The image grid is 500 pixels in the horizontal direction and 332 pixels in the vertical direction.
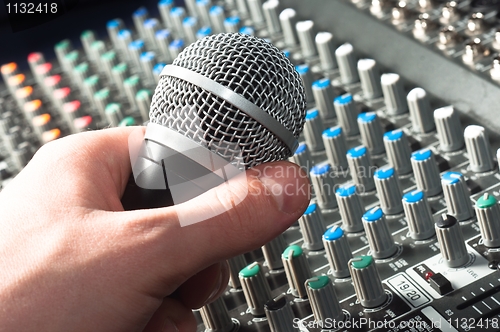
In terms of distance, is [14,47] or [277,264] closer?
[277,264]

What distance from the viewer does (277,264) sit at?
1.35 m

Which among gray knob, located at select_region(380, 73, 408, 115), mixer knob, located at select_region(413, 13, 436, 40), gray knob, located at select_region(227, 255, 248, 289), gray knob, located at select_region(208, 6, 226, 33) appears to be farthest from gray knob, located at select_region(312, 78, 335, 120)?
gray knob, located at select_region(208, 6, 226, 33)

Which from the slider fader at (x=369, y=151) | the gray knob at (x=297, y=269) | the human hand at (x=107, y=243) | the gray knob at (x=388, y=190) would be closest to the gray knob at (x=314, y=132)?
the slider fader at (x=369, y=151)

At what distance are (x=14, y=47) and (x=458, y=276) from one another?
1918 millimetres

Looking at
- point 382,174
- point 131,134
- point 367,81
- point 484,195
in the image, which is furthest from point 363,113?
point 131,134

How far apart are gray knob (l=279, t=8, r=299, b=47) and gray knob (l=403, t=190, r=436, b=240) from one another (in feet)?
2.56

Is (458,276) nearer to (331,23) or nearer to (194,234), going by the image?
(194,234)

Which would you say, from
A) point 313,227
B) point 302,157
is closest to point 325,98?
point 302,157

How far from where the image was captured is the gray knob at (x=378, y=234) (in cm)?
127

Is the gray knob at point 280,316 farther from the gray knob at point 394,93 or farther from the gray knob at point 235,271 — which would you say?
the gray knob at point 394,93

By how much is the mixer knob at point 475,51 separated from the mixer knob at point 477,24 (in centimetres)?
6

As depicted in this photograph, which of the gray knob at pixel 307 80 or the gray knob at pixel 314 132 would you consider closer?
the gray knob at pixel 314 132

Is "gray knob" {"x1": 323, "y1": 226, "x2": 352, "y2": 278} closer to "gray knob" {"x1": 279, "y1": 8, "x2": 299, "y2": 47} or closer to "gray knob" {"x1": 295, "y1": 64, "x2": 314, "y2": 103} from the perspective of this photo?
"gray knob" {"x1": 295, "y1": 64, "x2": 314, "y2": 103}

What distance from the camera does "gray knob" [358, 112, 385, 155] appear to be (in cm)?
150
